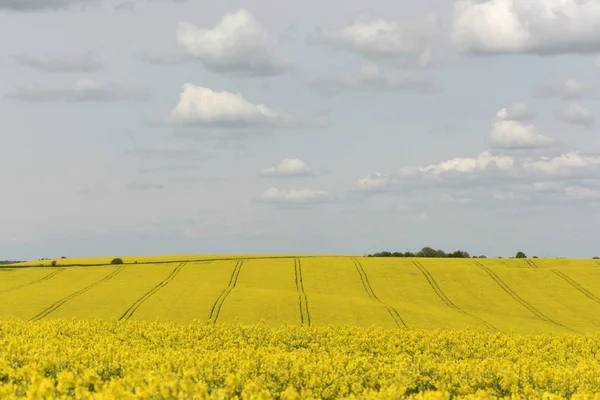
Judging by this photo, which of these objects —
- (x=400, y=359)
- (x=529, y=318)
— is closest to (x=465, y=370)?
(x=400, y=359)

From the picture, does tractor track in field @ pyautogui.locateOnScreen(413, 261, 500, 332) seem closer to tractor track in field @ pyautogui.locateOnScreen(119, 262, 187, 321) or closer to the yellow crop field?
the yellow crop field

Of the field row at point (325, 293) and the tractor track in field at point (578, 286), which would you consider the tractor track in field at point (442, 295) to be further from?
the tractor track in field at point (578, 286)

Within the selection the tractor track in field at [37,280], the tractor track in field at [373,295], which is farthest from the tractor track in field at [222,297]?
the tractor track in field at [37,280]

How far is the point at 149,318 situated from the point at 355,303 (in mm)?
14040

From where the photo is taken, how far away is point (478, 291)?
204 feet

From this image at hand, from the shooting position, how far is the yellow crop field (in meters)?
18.3

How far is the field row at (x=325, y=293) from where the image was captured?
4675cm

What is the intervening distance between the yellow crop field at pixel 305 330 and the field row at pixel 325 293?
0.16m

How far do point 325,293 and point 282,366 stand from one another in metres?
39.9

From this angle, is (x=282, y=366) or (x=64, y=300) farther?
(x=64, y=300)

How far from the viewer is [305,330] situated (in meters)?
33.3

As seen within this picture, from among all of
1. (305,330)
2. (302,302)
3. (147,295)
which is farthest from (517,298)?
(305,330)

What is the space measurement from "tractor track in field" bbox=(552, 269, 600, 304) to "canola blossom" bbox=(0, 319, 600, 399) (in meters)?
27.8

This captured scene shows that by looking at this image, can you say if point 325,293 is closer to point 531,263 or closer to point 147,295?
point 147,295
